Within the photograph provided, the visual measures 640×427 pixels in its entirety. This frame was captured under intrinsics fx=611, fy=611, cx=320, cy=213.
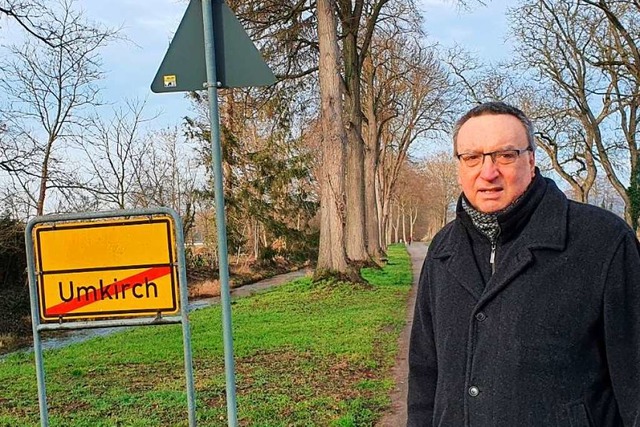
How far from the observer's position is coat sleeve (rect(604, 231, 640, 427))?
5.77 ft

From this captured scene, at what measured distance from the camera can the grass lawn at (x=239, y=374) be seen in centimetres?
523

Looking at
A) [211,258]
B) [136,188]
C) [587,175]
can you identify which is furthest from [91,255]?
[587,175]

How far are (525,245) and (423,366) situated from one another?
26.0 inches

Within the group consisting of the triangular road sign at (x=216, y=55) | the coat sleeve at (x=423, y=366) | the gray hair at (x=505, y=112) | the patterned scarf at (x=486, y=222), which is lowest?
the coat sleeve at (x=423, y=366)

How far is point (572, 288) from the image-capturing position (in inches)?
71.1

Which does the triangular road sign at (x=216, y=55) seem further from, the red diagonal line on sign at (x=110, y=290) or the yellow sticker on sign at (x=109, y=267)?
the red diagonal line on sign at (x=110, y=290)

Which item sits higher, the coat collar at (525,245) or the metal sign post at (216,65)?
the metal sign post at (216,65)

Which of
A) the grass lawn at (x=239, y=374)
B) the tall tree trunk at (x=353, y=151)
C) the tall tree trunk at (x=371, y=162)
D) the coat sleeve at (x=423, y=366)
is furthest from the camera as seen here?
the tall tree trunk at (x=371, y=162)

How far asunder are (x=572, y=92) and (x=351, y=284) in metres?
18.4

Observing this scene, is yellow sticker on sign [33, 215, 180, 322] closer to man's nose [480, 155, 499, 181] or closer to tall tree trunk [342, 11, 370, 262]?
man's nose [480, 155, 499, 181]

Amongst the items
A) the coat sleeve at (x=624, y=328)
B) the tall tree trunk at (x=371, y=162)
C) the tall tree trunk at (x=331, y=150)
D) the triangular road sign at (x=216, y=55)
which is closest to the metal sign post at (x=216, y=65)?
the triangular road sign at (x=216, y=55)

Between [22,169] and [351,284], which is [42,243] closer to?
[22,169]

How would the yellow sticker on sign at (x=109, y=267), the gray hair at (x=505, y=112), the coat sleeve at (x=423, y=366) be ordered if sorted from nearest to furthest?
the gray hair at (x=505, y=112) < the coat sleeve at (x=423, y=366) < the yellow sticker on sign at (x=109, y=267)

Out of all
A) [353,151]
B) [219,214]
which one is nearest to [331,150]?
[353,151]
